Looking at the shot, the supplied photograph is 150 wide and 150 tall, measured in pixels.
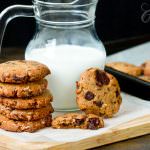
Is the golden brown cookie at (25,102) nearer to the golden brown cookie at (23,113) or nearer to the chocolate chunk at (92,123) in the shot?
the golden brown cookie at (23,113)

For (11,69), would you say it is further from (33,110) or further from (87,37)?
(87,37)

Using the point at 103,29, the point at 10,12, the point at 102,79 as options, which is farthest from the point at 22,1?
the point at 102,79

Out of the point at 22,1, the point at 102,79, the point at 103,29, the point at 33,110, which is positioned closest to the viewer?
the point at 33,110

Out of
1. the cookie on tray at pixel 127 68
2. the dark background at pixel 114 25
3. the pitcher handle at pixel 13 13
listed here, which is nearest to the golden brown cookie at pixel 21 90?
the pitcher handle at pixel 13 13

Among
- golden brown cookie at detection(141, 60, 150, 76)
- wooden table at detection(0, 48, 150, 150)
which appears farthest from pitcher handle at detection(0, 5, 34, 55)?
golden brown cookie at detection(141, 60, 150, 76)

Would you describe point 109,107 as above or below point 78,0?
below

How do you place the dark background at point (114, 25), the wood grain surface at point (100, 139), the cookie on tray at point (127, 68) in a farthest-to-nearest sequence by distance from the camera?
the dark background at point (114, 25) < the cookie on tray at point (127, 68) < the wood grain surface at point (100, 139)
